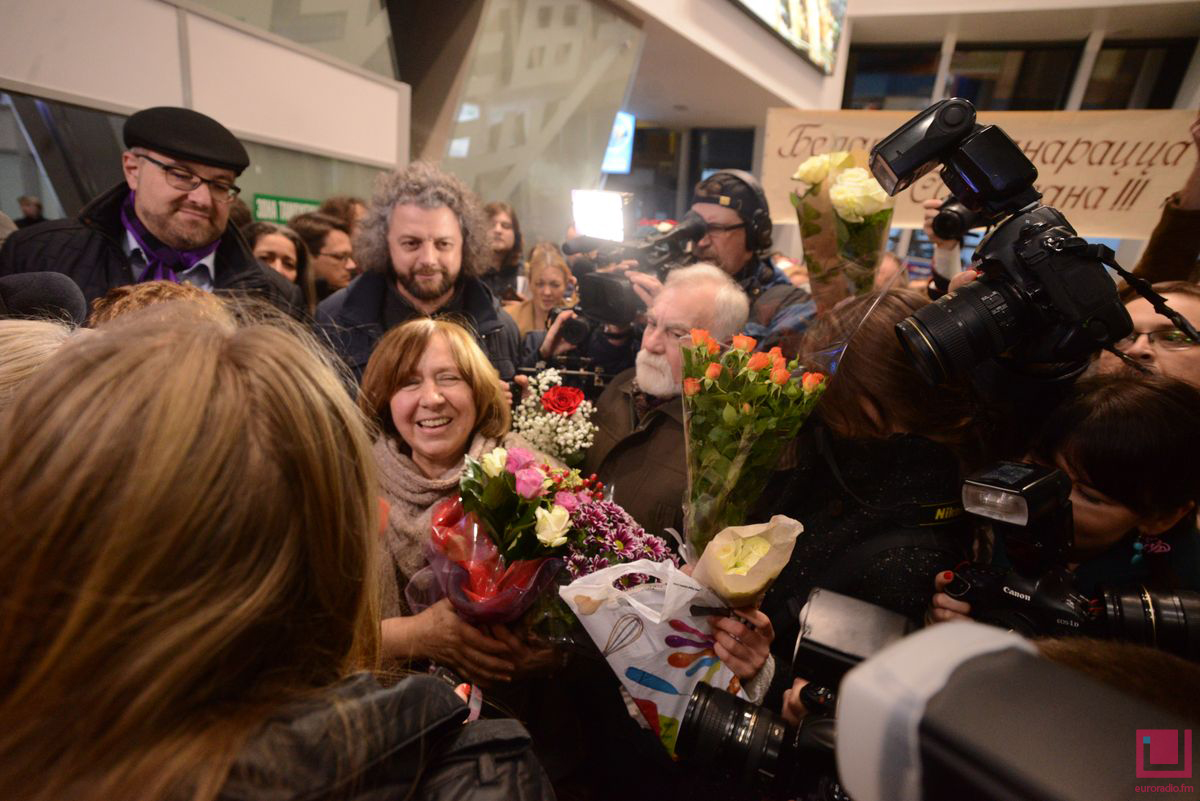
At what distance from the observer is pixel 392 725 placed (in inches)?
23.0

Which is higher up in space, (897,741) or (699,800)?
(897,741)

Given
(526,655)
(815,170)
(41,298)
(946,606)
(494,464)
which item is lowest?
(526,655)

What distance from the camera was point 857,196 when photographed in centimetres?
154

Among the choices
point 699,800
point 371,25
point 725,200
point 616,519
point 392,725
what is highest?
point 371,25

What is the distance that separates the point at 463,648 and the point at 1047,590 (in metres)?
1.03

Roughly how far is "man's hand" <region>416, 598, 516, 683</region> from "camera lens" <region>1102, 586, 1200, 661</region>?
102 centimetres

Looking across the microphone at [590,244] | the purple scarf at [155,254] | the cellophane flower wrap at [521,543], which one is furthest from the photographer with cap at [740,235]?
the purple scarf at [155,254]

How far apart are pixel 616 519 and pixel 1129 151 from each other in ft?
12.5

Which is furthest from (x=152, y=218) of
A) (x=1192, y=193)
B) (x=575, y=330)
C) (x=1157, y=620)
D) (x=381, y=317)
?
(x=1192, y=193)

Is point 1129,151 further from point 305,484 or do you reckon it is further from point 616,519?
point 305,484

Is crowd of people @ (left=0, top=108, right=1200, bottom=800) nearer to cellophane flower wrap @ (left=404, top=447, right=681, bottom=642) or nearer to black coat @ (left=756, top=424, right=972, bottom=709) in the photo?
black coat @ (left=756, top=424, right=972, bottom=709)

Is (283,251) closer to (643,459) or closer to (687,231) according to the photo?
(687,231)

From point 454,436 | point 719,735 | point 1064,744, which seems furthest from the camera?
point 454,436

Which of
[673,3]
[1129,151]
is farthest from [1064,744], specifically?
[673,3]
